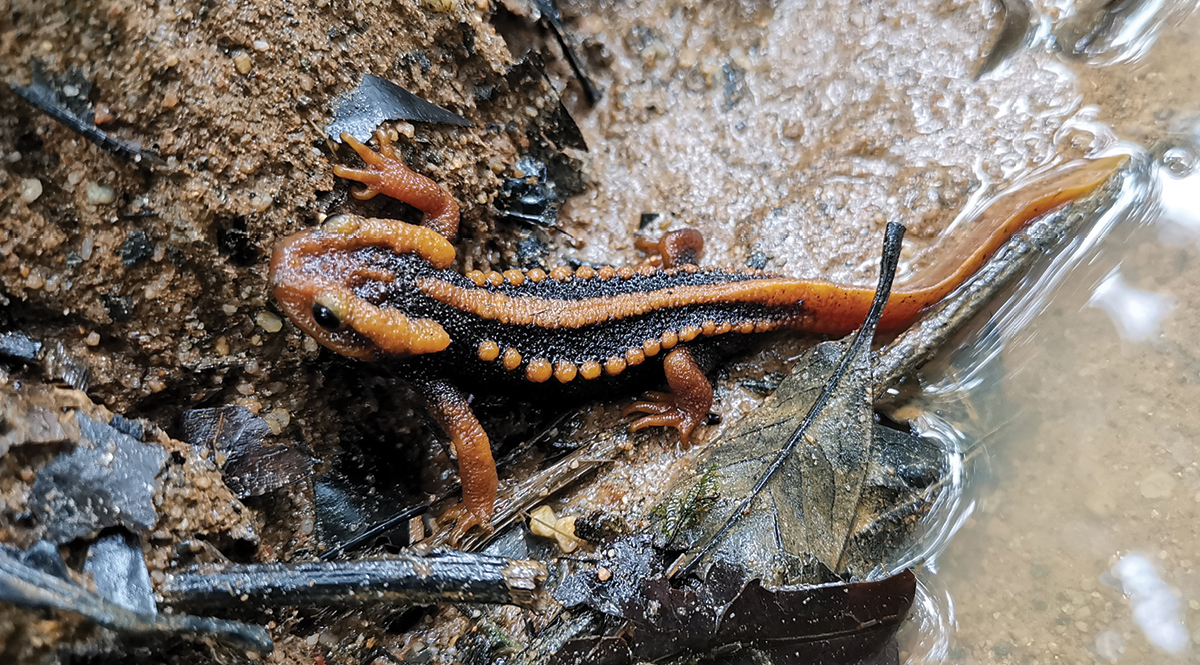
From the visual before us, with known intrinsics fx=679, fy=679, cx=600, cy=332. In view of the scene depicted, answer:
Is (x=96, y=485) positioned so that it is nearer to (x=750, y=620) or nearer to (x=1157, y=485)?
(x=750, y=620)

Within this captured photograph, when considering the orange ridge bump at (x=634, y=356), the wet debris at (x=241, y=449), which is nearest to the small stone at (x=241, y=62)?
the wet debris at (x=241, y=449)

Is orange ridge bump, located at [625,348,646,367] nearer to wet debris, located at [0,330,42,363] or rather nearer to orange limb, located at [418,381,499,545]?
orange limb, located at [418,381,499,545]

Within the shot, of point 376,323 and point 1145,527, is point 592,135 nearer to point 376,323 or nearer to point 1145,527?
point 376,323

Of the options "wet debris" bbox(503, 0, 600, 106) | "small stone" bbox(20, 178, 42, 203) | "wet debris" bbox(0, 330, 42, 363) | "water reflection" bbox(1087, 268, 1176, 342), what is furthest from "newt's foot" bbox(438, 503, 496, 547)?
"water reflection" bbox(1087, 268, 1176, 342)

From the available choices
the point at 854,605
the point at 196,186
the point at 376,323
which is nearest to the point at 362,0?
the point at 196,186

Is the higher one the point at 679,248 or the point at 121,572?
the point at 121,572

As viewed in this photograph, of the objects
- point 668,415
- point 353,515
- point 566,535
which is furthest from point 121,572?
point 668,415

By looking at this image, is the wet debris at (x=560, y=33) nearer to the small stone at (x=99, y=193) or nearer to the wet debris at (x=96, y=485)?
the small stone at (x=99, y=193)
